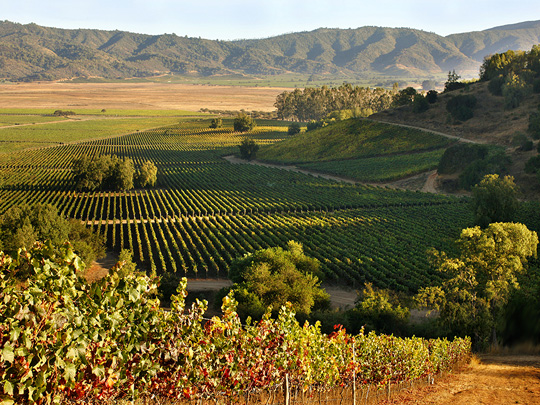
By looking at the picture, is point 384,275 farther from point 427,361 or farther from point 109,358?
point 109,358

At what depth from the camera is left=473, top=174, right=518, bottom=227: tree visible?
174 feet

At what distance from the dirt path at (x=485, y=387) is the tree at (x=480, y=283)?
4.98 m

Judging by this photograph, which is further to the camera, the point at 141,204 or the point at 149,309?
the point at 141,204

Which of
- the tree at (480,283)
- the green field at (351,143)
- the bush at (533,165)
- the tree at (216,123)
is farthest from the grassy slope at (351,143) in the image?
the tree at (480,283)

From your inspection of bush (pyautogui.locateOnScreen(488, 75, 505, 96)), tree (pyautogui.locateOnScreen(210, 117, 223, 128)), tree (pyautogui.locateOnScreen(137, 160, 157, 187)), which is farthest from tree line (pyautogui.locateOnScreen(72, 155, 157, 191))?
tree (pyautogui.locateOnScreen(210, 117, 223, 128))

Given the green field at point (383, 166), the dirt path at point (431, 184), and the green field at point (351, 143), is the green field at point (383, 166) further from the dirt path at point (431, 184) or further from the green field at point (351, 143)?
the green field at point (351, 143)

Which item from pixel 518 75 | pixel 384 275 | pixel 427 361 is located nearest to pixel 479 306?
pixel 427 361

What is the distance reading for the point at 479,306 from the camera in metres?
28.4

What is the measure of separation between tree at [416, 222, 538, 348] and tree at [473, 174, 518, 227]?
21983 mm

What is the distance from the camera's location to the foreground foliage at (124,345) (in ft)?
28.7

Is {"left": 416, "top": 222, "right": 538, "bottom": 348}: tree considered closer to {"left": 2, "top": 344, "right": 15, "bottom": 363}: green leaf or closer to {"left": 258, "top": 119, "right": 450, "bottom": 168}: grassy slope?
{"left": 2, "top": 344, "right": 15, "bottom": 363}: green leaf

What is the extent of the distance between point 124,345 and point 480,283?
2701 centimetres

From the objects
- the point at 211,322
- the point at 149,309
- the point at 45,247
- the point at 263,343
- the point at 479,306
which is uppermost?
the point at 45,247

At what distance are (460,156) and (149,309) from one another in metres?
91.2
